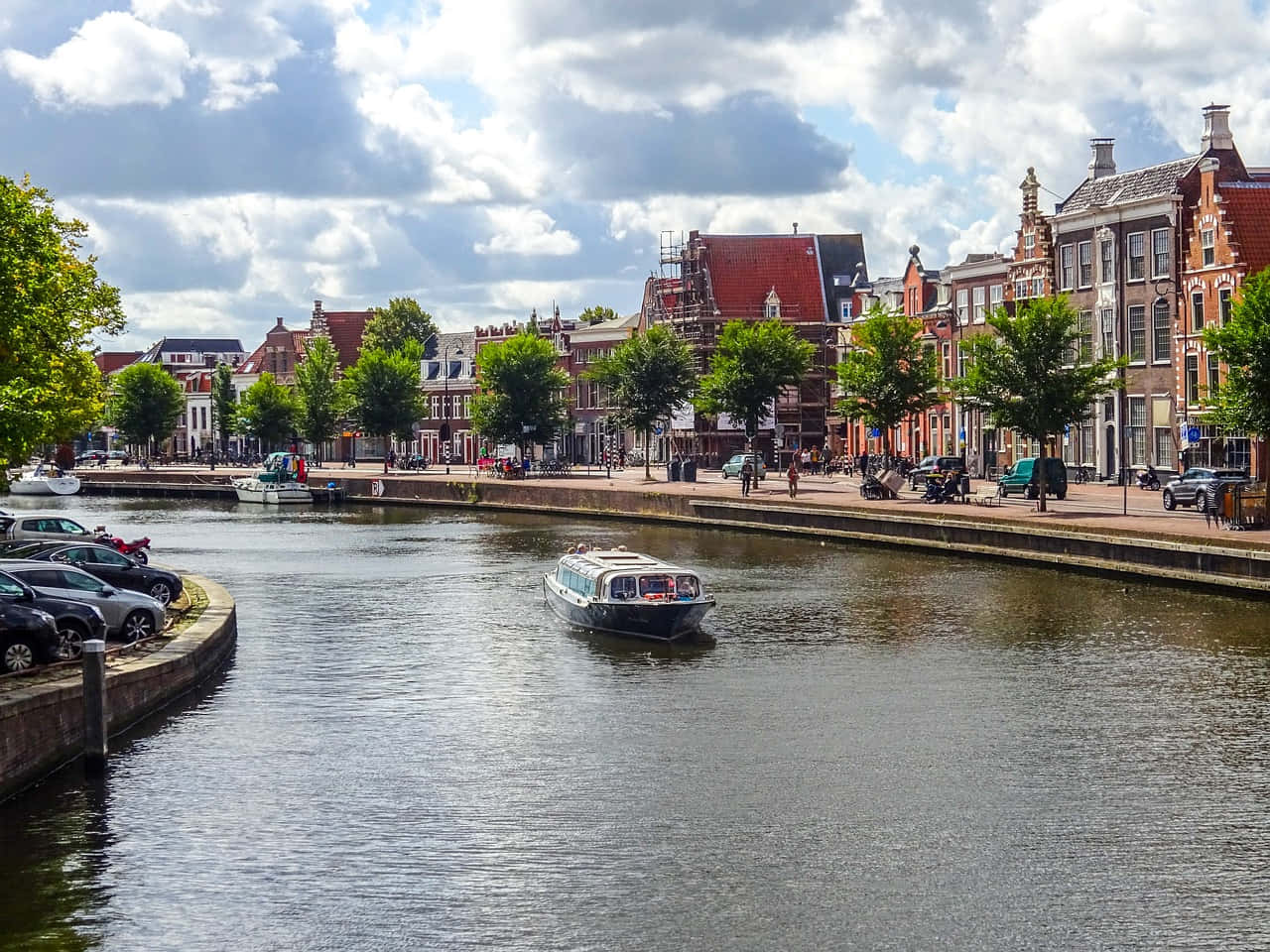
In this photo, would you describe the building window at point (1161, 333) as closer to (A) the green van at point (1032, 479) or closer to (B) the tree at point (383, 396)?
(A) the green van at point (1032, 479)

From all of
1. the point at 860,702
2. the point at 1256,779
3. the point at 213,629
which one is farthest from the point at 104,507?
the point at 1256,779

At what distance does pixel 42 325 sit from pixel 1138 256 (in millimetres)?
66030

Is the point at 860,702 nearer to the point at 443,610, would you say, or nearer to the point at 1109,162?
the point at 443,610

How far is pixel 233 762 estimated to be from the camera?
33.8m

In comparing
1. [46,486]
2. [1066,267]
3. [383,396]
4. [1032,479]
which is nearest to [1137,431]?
[1066,267]

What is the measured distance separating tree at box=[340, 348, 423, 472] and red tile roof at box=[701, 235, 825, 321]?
97.2 feet

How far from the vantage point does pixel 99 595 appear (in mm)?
40344

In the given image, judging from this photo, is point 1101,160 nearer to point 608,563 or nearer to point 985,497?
point 985,497

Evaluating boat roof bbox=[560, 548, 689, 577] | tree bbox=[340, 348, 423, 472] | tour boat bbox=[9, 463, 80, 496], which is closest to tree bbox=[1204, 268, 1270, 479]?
boat roof bbox=[560, 548, 689, 577]

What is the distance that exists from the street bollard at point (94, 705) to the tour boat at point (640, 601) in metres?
20.2

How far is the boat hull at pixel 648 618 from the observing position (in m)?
49.4

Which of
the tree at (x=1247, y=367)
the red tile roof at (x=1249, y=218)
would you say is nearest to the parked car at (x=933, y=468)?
the red tile roof at (x=1249, y=218)

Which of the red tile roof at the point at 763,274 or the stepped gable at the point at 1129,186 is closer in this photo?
the stepped gable at the point at 1129,186

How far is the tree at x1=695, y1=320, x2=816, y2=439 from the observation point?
112312 mm
